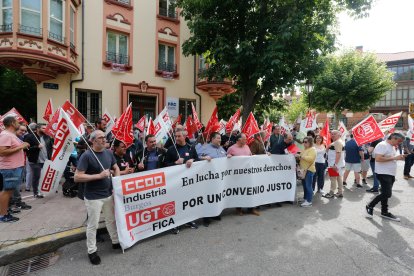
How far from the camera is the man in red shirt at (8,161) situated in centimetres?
466

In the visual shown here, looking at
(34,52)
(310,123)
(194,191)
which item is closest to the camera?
(194,191)

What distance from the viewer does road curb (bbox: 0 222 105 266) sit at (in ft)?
12.1

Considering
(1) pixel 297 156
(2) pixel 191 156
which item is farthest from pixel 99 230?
(1) pixel 297 156

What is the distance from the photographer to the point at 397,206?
6.23m

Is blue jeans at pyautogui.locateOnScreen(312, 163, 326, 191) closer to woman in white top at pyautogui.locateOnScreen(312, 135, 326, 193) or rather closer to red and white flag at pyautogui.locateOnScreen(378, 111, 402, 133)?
woman in white top at pyautogui.locateOnScreen(312, 135, 326, 193)

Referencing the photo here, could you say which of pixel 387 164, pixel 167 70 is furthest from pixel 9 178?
pixel 167 70

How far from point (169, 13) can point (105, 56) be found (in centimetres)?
481

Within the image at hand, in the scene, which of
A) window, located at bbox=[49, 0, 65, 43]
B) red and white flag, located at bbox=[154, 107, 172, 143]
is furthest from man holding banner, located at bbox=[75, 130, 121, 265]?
window, located at bbox=[49, 0, 65, 43]

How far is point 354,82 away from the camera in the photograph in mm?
21984

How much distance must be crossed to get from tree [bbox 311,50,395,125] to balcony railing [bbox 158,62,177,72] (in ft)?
39.9

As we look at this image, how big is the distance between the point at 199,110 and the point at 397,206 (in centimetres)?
1188

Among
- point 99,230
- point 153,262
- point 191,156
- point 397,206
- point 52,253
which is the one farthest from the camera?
point 397,206

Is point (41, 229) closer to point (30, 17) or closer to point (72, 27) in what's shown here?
point (30, 17)

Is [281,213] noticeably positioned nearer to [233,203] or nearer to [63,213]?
→ [233,203]
